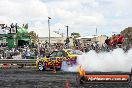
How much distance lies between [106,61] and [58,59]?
3.30 metres

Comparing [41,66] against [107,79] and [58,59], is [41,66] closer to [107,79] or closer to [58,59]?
[58,59]

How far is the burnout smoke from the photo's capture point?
992 inches

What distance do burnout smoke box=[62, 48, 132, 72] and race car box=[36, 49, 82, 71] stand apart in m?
0.55

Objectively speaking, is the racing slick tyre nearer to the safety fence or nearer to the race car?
the race car

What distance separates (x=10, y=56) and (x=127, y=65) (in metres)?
15.0

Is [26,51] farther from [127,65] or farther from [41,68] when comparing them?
[127,65]

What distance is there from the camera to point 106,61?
2580cm

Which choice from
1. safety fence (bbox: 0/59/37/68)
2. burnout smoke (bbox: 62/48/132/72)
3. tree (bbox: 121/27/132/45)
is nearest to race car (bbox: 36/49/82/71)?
burnout smoke (bbox: 62/48/132/72)

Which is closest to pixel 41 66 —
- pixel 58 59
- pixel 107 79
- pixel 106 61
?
pixel 58 59

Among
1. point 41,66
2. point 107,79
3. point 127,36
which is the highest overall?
point 127,36

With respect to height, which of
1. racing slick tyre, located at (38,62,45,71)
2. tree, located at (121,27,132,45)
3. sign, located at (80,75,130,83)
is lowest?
racing slick tyre, located at (38,62,45,71)

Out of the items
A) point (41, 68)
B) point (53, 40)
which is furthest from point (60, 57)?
point (53, 40)

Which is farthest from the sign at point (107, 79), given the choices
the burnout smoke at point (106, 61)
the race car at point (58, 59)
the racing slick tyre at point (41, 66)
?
the racing slick tyre at point (41, 66)

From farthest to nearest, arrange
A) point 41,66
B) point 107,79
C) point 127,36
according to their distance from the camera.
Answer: point 127,36 < point 41,66 < point 107,79
